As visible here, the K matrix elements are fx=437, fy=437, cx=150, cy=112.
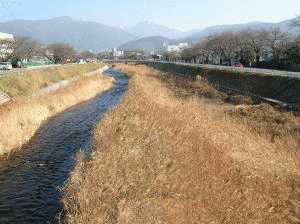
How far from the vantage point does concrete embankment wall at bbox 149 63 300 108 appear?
47844 millimetres

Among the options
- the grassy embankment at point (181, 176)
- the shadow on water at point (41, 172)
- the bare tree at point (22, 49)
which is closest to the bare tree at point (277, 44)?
the bare tree at point (22, 49)

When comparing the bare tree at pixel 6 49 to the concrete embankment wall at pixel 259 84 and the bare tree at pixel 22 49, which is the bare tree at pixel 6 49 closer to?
the bare tree at pixel 22 49

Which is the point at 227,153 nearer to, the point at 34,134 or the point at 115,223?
the point at 115,223

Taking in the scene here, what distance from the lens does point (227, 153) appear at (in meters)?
19.2

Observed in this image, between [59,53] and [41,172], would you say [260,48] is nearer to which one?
[41,172]

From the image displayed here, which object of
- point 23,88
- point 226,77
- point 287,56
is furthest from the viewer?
point 287,56

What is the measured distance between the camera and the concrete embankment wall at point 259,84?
1884 inches

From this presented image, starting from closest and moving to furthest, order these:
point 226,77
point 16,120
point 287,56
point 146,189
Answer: point 146,189 → point 16,120 → point 226,77 → point 287,56

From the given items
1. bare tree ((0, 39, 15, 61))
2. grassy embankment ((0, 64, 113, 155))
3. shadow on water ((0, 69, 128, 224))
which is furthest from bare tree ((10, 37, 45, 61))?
shadow on water ((0, 69, 128, 224))

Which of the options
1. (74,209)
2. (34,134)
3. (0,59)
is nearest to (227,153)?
(74,209)

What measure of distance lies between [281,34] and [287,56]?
17.3m

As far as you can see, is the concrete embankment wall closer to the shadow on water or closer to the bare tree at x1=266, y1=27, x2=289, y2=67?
the bare tree at x1=266, y1=27, x2=289, y2=67

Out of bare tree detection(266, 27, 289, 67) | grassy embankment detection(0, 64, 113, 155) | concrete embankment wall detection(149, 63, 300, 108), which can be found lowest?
concrete embankment wall detection(149, 63, 300, 108)

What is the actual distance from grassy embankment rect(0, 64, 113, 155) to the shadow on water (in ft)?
2.32
